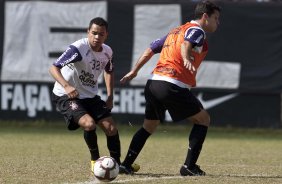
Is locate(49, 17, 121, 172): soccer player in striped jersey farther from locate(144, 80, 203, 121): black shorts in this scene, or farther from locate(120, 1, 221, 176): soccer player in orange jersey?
locate(144, 80, 203, 121): black shorts

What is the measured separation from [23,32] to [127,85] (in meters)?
2.54

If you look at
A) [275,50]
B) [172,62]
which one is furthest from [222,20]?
[172,62]

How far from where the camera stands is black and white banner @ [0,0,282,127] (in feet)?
55.0

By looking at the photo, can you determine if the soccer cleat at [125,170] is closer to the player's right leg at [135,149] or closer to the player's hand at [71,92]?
the player's right leg at [135,149]

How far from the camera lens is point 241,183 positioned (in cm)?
798

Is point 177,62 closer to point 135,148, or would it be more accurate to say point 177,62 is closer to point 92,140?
point 135,148

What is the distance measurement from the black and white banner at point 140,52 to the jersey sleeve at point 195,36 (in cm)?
855

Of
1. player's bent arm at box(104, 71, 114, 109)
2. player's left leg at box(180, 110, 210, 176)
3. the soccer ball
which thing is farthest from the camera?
player's bent arm at box(104, 71, 114, 109)

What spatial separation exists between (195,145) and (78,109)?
4.36 feet

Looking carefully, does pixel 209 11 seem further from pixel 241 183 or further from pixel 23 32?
pixel 23 32

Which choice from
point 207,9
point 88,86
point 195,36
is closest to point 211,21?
point 207,9

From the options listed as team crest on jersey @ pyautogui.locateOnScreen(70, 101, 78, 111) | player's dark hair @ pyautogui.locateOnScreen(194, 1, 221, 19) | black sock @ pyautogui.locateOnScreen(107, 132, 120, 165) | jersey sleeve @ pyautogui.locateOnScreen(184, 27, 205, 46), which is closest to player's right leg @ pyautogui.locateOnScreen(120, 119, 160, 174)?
black sock @ pyautogui.locateOnScreen(107, 132, 120, 165)

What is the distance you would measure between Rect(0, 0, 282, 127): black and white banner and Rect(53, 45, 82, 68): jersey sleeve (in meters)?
8.03

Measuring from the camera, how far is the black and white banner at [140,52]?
16.8 metres
